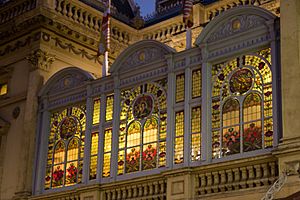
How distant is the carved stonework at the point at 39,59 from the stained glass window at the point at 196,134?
8750 millimetres

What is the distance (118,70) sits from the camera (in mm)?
25703

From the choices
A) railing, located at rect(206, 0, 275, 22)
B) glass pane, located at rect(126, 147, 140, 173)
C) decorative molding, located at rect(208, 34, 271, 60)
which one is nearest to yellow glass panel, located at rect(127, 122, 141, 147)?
glass pane, located at rect(126, 147, 140, 173)

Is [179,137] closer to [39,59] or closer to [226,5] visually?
[226,5]

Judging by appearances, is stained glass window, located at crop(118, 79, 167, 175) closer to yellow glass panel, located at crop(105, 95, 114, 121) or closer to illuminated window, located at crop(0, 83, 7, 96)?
yellow glass panel, located at crop(105, 95, 114, 121)

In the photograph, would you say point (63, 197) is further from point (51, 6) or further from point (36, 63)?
point (51, 6)

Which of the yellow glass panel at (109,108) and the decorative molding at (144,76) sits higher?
the decorative molding at (144,76)

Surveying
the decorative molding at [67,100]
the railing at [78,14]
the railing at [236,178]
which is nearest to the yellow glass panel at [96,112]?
the decorative molding at [67,100]

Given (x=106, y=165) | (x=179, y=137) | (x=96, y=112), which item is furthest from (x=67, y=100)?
(x=179, y=137)

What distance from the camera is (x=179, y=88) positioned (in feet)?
77.1

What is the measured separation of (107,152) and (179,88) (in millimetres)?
3734

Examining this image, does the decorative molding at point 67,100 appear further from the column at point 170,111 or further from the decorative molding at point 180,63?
the decorative molding at point 180,63

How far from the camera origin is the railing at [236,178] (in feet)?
66.0

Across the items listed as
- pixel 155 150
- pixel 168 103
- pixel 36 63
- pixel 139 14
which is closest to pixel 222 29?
pixel 168 103

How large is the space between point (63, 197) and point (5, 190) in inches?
148
